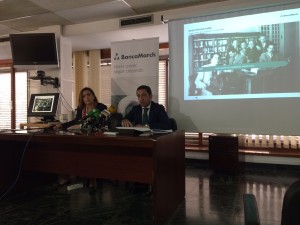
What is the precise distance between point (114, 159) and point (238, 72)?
1.75 meters

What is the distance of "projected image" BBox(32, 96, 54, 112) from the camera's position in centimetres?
370

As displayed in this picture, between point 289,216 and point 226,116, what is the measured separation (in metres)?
2.28

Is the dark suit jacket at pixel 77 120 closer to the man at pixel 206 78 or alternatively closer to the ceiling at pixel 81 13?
the man at pixel 206 78

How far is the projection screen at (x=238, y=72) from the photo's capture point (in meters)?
2.61

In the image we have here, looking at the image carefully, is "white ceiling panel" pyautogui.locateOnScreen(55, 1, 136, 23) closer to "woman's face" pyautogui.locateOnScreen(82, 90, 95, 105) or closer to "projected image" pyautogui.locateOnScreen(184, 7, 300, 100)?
"projected image" pyautogui.locateOnScreen(184, 7, 300, 100)

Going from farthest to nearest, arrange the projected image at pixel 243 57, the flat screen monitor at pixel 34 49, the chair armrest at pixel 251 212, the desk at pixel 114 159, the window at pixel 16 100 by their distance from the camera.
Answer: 1. the window at pixel 16 100
2. the flat screen monitor at pixel 34 49
3. the projected image at pixel 243 57
4. the desk at pixel 114 159
5. the chair armrest at pixel 251 212

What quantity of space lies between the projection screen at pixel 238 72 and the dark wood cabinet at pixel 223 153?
998mm

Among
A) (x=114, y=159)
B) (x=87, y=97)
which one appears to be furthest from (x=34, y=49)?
(x=114, y=159)

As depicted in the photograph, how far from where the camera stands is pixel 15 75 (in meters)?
Answer: 5.91

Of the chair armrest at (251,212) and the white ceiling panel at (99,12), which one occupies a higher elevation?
the white ceiling panel at (99,12)

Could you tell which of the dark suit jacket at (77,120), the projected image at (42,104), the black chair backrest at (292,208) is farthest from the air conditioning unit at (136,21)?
the black chair backrest at (292,208)

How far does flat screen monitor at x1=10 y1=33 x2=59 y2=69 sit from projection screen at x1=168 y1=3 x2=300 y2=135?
209cm

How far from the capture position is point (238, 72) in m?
2.80

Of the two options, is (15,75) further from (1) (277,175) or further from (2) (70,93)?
(1) (277,175)
